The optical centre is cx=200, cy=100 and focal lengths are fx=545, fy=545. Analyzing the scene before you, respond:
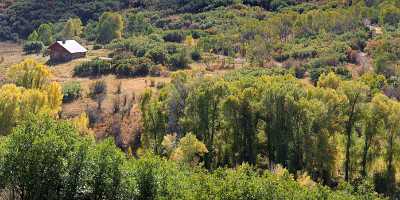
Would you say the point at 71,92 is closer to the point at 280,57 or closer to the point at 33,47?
the point at 280,57

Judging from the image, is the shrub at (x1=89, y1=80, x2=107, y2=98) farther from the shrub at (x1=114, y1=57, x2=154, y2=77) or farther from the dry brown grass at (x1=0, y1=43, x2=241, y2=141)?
the shrub at (x1=114, y1=57, x2=154, y2=77)

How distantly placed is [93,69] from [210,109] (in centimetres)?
4449

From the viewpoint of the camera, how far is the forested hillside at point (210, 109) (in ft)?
114

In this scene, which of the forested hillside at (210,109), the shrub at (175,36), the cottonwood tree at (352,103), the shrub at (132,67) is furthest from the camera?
the shrub at (175,36)

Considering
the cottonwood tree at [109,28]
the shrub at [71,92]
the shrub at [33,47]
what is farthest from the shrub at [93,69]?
the cottonwood tree at [109,28]

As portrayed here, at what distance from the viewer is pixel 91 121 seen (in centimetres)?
7106

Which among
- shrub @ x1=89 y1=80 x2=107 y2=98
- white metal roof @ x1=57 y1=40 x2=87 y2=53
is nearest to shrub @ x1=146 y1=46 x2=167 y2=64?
white metal roof @ x1=57 y1=40 x2=87 y2=53

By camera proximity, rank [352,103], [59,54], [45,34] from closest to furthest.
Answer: [352,103] < [59,54] < [45,34]

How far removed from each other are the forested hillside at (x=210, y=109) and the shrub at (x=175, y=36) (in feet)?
0.98

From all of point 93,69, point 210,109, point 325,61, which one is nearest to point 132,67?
point 93,69

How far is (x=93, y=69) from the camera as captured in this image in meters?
96.8

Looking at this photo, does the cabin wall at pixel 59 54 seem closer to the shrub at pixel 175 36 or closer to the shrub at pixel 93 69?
the shrub at pixel 93 69

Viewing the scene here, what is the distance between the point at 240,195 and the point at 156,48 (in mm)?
75640

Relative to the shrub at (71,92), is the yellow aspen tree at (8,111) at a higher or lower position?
higher
